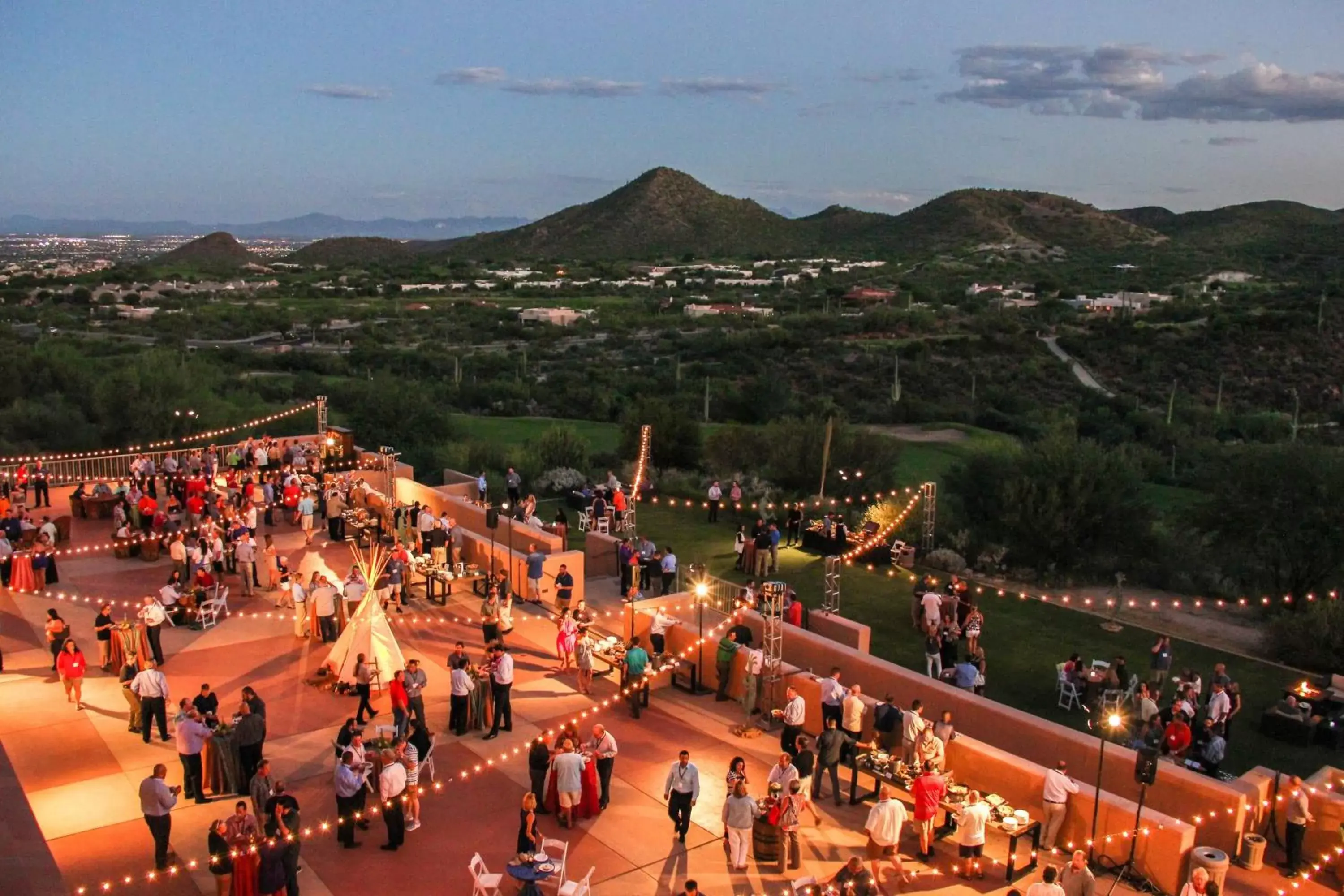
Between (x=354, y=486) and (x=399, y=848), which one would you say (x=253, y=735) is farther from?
(x=354, y=486)

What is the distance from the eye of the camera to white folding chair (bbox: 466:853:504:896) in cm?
1046

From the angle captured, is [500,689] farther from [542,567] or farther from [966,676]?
[966,676]

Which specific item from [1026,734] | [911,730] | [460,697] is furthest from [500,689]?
[1026,734]

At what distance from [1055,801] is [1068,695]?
7288 mm

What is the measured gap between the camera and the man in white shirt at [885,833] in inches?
447

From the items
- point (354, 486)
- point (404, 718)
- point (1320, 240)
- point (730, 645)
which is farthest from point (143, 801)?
point (1320, 240)

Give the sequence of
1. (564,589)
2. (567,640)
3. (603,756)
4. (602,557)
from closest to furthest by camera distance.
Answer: (603,756), (567,640), (564,589), (602,557)

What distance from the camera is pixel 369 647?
15.6 metres

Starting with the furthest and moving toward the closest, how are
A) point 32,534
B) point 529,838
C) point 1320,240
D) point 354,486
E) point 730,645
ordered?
point 1320,240 → point 354,486 → point 32,534 → point 730,645 → point 529,838

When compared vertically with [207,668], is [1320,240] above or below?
above

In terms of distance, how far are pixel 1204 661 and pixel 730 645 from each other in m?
11.0

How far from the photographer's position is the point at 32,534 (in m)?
21.7

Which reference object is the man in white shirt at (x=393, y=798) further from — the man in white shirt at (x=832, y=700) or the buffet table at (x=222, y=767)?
the man in white shirt at (x=832, y=700)

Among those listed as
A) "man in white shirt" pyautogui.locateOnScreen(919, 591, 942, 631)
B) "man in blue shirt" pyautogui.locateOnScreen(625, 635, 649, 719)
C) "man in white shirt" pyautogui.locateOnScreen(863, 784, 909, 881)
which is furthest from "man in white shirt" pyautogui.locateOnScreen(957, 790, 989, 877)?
"man in white shirt" pyautogui.locateOnScreen(919, 591, 942, 631)
